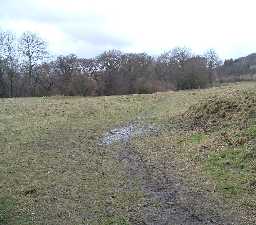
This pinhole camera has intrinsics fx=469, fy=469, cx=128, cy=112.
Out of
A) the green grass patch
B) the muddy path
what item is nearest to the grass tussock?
the green grass patch

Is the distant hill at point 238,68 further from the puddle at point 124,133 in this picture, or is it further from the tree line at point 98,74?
the puddle at point 124,133

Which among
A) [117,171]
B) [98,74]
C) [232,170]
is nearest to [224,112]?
[232,170]

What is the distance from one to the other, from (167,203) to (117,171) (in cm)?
388

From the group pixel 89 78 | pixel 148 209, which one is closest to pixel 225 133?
pixel 148 209

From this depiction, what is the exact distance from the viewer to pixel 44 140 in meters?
22.0

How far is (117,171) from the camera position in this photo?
15141 millimetres

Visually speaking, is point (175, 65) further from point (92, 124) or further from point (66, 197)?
point (66, 197)

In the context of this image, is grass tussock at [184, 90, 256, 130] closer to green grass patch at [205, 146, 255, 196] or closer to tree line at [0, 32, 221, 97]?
green grass patch at [205, 146, 255, 196]

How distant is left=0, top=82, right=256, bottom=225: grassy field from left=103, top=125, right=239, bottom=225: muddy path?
5 centimetres

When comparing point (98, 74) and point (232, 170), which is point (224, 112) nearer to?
point (232, 170)

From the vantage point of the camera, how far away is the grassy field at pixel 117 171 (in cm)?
1101

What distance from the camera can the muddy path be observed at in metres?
10.2

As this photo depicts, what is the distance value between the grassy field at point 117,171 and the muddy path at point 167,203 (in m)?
0.05

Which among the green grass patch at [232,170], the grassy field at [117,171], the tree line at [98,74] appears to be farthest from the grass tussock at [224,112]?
the tree line at [98,74]
